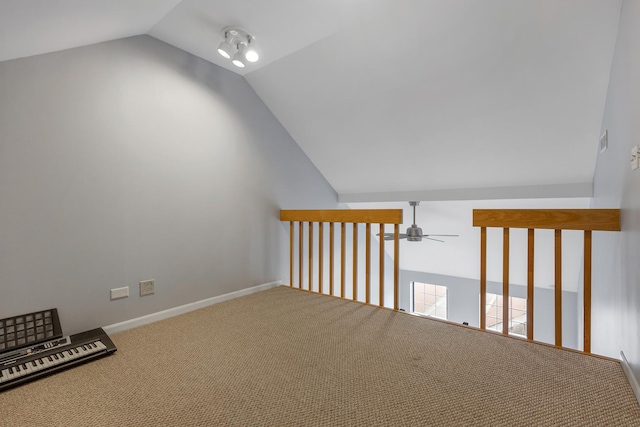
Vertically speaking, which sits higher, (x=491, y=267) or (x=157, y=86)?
(x=157, y=86)

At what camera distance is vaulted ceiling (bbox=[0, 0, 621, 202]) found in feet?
5.89

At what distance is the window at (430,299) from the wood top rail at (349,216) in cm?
396

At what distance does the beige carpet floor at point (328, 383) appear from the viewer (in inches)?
47.8

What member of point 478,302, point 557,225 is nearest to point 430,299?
point 478,302

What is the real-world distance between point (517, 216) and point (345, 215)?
133 centimetres

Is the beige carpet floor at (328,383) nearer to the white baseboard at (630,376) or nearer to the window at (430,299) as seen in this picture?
the white baseboard at (630,376)

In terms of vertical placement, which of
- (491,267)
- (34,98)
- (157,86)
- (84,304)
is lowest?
(491,267)

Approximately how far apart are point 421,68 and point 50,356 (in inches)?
118

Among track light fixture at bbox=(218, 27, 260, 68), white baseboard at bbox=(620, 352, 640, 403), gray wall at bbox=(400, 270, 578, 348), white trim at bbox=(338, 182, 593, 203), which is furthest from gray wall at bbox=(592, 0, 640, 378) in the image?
gray wall at bbox=(400, 270, 578, 348)

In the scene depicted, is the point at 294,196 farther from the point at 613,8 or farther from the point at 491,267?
the point at 491,267

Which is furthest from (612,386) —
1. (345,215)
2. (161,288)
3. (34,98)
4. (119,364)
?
(34,98)

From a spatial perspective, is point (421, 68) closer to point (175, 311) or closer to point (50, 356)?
point (175, 311)

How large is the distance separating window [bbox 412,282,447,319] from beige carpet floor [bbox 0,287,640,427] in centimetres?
423

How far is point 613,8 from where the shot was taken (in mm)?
1701
